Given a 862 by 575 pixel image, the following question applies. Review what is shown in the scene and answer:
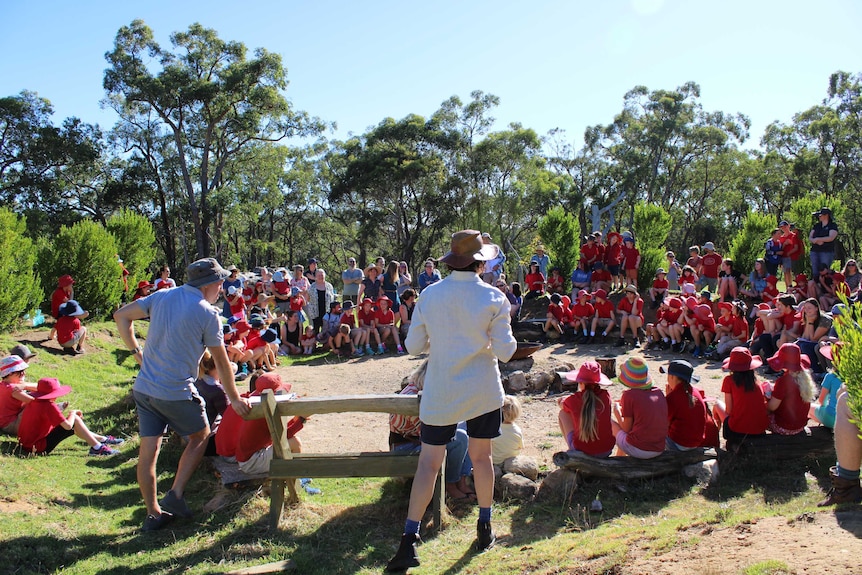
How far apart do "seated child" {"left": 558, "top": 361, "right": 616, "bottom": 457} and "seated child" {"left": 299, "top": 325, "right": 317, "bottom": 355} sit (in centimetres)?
864

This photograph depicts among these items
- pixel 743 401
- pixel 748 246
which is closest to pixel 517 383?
pixel 743 401

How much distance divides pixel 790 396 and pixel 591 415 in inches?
74.3

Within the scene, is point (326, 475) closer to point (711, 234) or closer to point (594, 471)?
point (594, 471)

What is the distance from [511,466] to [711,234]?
121 ft

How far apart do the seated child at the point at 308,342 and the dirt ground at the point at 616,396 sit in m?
1.05

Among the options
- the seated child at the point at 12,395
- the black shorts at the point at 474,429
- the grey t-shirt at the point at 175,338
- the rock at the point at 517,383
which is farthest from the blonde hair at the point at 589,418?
the seated child at the point at 12,395

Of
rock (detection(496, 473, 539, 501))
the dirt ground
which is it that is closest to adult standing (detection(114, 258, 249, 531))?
rock (detection(496, 473, 539, 501))

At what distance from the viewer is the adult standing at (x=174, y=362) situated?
429 centimetres

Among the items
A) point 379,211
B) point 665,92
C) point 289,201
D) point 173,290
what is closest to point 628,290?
point 173,290

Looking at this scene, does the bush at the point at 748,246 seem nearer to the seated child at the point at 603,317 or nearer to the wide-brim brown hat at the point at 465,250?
the seated child at the point at 603,317

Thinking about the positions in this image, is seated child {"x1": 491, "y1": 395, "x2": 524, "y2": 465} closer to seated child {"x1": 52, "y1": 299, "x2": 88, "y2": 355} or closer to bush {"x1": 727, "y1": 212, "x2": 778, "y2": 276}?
seated child {"x1": 52, "y1": 299, "x2": 88, "y2": 355}

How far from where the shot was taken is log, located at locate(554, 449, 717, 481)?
4.94 metres

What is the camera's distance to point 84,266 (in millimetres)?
12828

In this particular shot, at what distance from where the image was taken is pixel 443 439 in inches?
149
